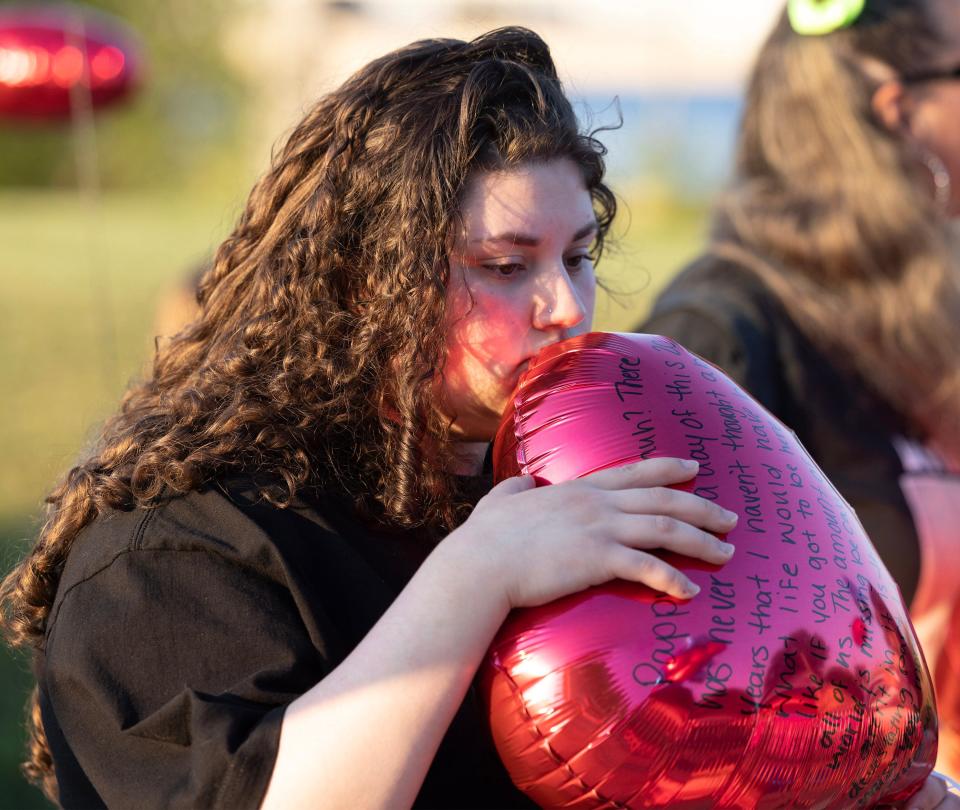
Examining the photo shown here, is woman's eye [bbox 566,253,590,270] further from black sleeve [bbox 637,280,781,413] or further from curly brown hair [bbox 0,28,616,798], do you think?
black sleeve [bbox 637,280,781,413]

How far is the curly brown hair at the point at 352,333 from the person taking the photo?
1590 mm

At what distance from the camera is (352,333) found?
68.0 inches

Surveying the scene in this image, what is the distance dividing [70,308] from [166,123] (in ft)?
62.5

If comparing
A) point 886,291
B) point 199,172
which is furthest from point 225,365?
point 199,172

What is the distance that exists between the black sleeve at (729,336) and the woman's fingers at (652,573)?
49.2 inches


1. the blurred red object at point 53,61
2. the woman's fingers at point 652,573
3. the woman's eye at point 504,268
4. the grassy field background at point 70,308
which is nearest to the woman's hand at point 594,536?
the woman's fingers at point 652,573

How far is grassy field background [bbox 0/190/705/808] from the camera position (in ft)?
23.7

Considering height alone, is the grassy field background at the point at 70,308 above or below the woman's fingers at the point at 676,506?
below

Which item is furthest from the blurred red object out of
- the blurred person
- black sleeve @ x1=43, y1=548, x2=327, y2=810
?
black sleeve @ x1=43, y1=548, x2=327, y2=810

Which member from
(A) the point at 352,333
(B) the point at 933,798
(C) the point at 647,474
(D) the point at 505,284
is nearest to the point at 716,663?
(C) the point at 647,474

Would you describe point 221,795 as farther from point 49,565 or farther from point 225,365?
point 225,365

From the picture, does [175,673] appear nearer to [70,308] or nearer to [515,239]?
[515,239]

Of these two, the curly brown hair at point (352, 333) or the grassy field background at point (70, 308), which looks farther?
the grassy field background at point (70, 308)

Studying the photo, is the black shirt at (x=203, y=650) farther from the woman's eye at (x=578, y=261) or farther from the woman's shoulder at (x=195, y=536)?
A: the woman's eye at (x=578, y=261)
